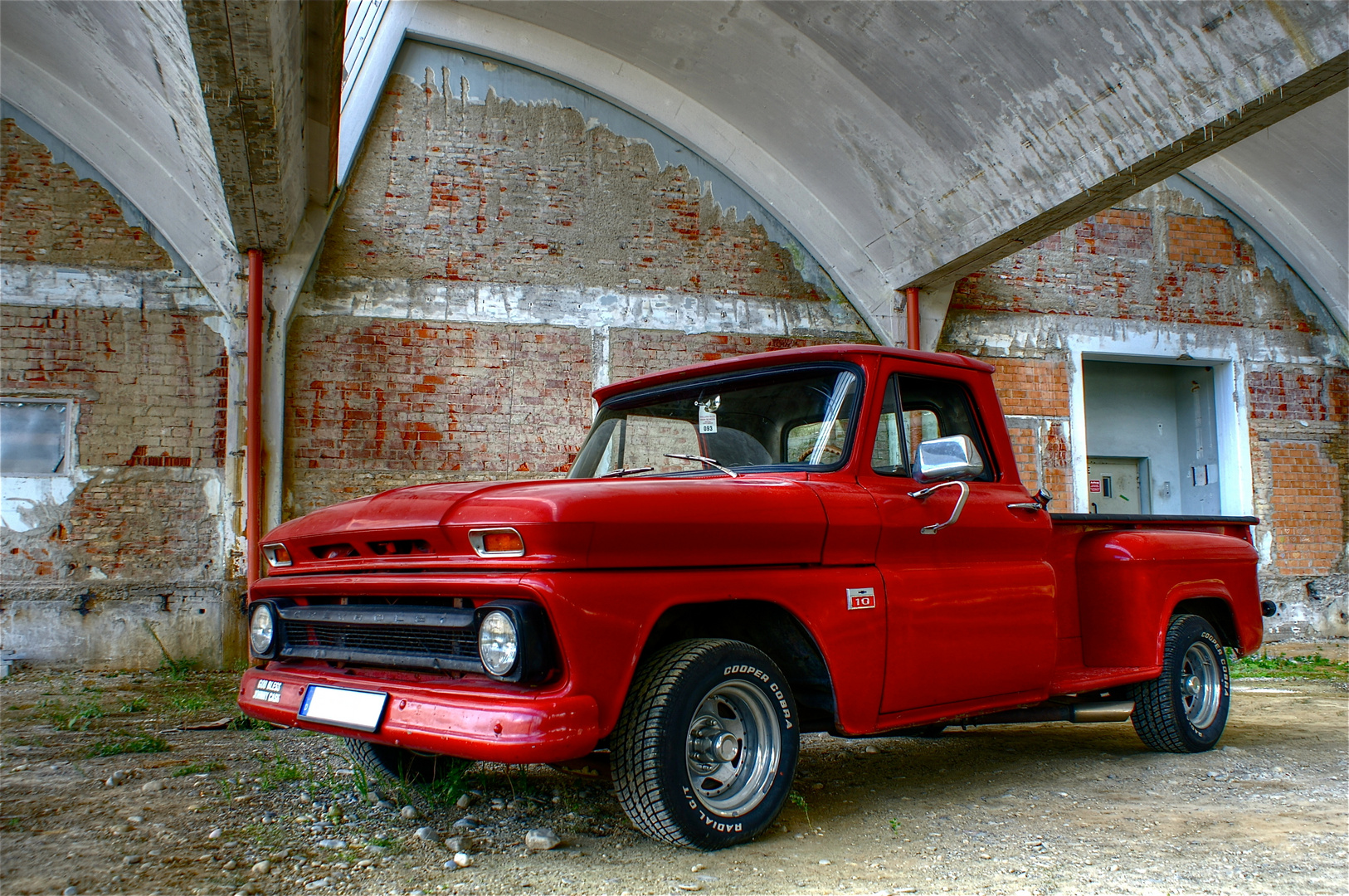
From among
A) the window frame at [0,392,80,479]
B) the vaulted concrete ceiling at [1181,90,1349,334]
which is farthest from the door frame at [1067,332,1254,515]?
the window frame at [0,392,80,479]

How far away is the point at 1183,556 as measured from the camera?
4.73 m

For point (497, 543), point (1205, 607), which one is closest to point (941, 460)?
point (497, 543)

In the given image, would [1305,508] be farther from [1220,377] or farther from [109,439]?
[109,439]

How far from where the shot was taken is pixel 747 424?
3.84 metres

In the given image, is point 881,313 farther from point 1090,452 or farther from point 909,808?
point 909,808

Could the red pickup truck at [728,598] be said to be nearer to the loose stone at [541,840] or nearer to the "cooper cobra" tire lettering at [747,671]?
the "cooper cobra" tire lettering at [747,671]

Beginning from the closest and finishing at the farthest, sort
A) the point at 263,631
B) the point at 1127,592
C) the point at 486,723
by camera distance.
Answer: the point at 486,723 → the point at 263,631 → the point at 1127,592

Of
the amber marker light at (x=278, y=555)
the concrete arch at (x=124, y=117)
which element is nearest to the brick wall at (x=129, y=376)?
the concrete arch at (x=124, y=117)

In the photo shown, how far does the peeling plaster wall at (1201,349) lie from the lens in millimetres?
10422

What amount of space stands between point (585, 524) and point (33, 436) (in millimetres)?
7415

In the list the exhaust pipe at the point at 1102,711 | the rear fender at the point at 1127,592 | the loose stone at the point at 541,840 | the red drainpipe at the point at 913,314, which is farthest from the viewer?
the red drainpipe at the point at 913,314

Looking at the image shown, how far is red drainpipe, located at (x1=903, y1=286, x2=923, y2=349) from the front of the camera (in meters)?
9.51

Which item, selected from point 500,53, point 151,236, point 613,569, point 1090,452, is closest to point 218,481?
point 151,236

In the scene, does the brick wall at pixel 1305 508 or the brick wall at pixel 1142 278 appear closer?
the brick wall at pixel 1142 278
